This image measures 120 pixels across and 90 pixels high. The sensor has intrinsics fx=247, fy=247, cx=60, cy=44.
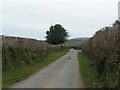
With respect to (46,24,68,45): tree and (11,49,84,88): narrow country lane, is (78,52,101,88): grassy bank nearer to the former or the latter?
(11,49,84,88): narrow country lane

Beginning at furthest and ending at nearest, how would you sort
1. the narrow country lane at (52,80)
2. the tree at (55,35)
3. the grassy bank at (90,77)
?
the tree at (55,35) → the grassy bank at (90,77) → the narrow country lane at (52,80)

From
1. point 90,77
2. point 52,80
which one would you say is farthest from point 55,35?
point 52,80

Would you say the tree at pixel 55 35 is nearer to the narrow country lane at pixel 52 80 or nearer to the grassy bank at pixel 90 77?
the grassy bank at pixel 90 77

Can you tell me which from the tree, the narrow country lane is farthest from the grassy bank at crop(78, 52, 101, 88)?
the tree

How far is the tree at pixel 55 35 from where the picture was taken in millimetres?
96062

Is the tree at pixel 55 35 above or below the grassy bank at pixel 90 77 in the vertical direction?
above

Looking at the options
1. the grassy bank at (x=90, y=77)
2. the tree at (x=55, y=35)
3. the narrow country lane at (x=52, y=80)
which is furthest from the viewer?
the tree at (x=55, y=35)

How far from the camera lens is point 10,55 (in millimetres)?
21188

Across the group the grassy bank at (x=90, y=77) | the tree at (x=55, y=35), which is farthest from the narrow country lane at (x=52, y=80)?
the tree at (x=55, y=35)

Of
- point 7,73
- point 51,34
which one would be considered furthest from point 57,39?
point 7,73

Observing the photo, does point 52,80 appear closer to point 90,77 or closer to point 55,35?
point 90,77

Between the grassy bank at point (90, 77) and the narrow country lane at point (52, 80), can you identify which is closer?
the narrow country lane at point (52, 80)

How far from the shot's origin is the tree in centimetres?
9606

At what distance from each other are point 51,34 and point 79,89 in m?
85.0
